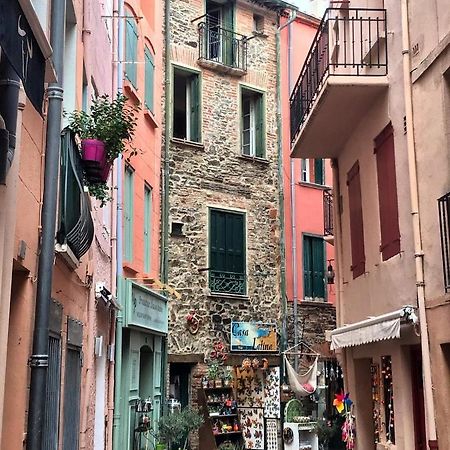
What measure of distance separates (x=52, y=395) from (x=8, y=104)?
309cm

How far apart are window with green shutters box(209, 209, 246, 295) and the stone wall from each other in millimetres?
200

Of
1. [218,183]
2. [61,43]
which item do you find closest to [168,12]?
[218,183]

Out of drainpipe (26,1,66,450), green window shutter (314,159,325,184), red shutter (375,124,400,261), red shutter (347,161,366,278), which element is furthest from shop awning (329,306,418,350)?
green window shutter (314,159,325,184)

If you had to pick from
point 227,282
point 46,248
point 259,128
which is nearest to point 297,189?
point 259,128

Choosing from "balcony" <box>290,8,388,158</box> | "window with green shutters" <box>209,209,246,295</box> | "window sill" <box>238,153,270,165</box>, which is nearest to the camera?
"balcony" <box>290,8,388,158</box>

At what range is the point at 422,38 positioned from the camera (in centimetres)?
867

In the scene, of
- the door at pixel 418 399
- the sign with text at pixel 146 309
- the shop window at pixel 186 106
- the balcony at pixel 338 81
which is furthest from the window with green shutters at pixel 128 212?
the door at pixel 418 399

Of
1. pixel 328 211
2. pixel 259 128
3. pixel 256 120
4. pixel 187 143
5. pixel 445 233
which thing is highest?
pixel 256 120

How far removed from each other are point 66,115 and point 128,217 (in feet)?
18.9

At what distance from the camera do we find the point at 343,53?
11.4 m

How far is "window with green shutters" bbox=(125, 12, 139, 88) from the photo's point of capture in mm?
13555

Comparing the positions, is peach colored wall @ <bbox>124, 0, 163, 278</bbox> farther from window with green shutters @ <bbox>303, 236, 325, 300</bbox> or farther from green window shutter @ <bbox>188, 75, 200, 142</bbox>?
window with green shutters @ <bbox>303, 236, 325, 300</bbox>

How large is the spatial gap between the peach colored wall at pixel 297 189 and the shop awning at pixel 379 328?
9.25 metres

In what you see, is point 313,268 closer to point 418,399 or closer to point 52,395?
point 418,399
